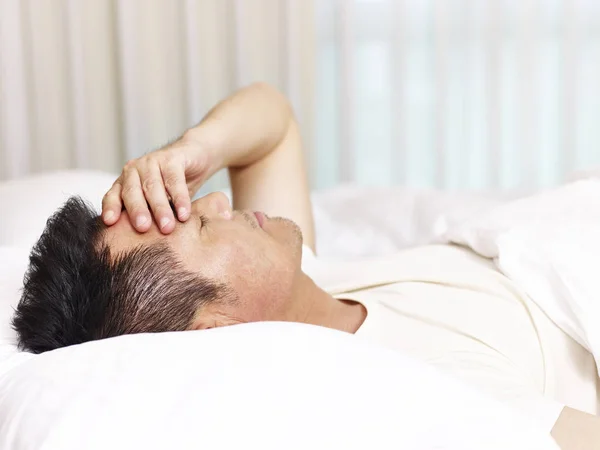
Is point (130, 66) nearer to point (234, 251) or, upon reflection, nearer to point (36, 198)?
point (36, 198)

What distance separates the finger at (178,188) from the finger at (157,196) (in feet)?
0.03

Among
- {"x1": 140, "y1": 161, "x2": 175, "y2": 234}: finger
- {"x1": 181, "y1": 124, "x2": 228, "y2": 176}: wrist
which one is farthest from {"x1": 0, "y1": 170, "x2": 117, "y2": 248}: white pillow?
{"x1": 140, "y1": 161, "x2": 175, "y2": 234}: finger

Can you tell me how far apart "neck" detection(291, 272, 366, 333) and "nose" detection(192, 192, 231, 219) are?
15 centimetres

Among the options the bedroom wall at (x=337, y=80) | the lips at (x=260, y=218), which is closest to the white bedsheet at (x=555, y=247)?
the lips at (x=260, y=218)

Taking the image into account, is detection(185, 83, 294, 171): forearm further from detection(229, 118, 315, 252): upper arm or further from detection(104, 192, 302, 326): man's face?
detection(104, 192, 302, 326): man's face

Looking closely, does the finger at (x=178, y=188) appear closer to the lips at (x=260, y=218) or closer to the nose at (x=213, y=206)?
the nose at (x=213, y=206)

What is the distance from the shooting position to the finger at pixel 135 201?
105cm

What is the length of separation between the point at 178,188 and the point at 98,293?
0.21 m

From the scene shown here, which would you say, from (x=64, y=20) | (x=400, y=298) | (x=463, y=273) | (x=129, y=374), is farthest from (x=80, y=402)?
(x=64, y=20)

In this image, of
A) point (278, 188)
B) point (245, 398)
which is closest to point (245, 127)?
point (278, 188)

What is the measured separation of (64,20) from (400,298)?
1.74 m

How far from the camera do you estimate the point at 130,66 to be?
2502 mm

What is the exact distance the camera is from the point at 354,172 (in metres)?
2.54

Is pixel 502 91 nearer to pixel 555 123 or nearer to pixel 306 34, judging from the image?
pixel 555 123
